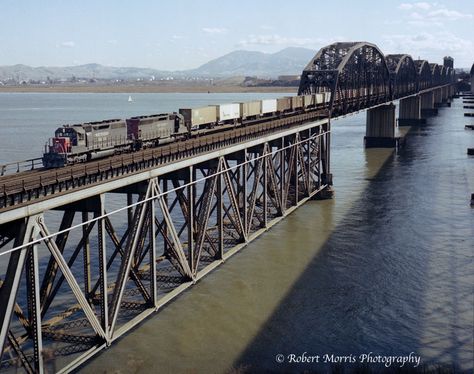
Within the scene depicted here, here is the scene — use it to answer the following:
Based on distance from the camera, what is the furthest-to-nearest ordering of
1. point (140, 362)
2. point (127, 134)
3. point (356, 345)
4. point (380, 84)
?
point (380, 84) → point (127, 134) → point (356, 345) → point (140, 362)

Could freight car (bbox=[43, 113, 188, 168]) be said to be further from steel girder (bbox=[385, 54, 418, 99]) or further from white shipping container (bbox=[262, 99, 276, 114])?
steel girder (bbox=[385, 54, 418, 99])

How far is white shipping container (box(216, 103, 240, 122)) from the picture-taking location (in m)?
55.2

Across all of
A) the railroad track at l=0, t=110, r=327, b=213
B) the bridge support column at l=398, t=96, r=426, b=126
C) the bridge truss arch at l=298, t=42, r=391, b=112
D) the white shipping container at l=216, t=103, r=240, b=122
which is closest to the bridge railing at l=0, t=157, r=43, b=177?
the railroad track at l=0, t=110, r=327, b=213

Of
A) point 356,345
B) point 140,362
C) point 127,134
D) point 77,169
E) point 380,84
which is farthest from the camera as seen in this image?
point 380,84

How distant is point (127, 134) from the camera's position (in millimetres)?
43938

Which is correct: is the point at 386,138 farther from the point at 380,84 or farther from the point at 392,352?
the point at 392,352

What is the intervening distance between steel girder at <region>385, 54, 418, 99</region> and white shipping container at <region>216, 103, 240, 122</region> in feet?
304

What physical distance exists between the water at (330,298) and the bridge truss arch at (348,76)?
20278mm

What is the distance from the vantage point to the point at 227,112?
56344 mm

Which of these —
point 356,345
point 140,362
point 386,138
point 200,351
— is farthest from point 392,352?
point 386,138

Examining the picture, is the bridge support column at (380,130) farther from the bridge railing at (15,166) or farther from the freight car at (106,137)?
the freight car at (106,137)

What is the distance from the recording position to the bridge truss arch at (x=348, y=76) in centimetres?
8588

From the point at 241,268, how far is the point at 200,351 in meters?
13.9

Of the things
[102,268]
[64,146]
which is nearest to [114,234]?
[102,268]
